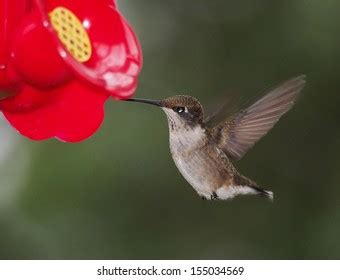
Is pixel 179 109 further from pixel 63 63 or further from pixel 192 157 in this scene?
pixel 63 63

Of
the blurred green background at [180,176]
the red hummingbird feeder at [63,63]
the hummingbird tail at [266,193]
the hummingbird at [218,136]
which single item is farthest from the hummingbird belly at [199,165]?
the blurred green background at [180,176]

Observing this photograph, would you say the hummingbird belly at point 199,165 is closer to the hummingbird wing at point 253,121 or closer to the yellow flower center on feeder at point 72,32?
the hummingbird wing at point 253,121

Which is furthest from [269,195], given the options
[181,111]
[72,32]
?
[72,32]

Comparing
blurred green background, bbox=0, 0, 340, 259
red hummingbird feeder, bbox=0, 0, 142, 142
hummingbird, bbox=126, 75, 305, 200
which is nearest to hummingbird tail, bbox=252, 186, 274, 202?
hummingbird, bbox=126, 75, 305, 200

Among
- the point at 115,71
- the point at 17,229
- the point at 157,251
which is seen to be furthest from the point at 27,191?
the point at 115,71

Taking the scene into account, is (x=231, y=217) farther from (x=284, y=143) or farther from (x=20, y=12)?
(x=20, y=12)

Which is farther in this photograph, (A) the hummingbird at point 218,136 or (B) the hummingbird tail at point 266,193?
(B) the hummingbird tail at point 266,193
